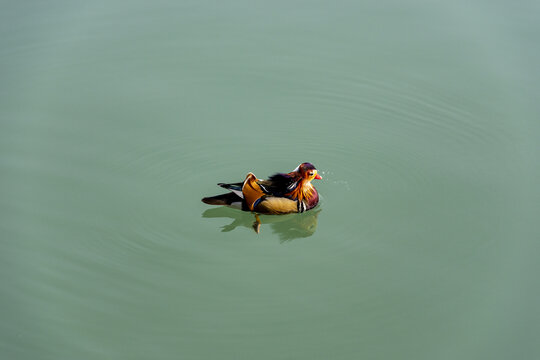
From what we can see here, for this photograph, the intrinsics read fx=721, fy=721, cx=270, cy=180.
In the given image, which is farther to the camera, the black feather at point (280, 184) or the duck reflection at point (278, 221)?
the black feather at point (280, 184)

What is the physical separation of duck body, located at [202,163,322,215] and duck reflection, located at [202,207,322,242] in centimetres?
6

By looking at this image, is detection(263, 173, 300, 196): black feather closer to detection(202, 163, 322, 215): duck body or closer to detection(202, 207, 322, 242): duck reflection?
detection(202, 163, 322, 215): duck body

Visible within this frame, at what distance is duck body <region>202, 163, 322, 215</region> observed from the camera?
6688 mm

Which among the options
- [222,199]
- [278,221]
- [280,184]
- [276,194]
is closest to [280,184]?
[280,184]

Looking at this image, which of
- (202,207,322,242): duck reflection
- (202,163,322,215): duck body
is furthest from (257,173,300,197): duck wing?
(202,207,322,242): duck reflection

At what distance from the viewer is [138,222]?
21.3 ft

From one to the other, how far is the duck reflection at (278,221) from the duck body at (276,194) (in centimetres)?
6

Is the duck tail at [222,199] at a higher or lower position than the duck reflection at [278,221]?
higher

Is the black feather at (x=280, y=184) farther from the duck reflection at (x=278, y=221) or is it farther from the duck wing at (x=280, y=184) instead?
the duck reflection at (x=278, y=221)

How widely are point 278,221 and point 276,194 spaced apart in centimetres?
26

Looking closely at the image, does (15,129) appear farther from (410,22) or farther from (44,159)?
(410,22)

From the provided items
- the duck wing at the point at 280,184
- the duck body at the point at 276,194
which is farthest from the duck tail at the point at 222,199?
the duck wing at the point at 280,184

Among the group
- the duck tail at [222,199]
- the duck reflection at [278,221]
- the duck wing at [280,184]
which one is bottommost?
the duck reflection at [278,221]

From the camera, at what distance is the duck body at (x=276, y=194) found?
669cm
